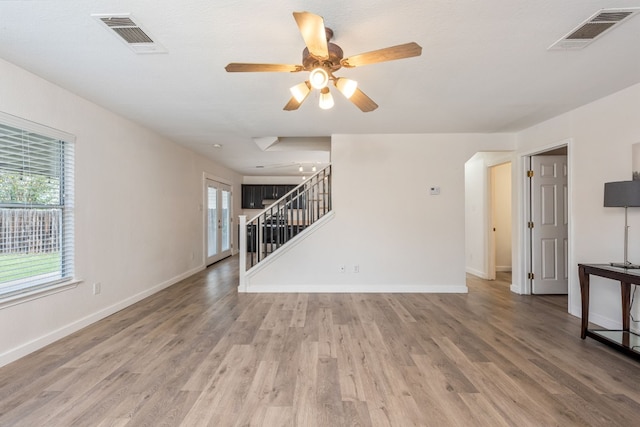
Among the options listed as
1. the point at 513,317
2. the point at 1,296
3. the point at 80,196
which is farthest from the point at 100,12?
the point at 513,317

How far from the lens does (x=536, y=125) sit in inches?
171

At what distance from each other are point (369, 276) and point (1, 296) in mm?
4154

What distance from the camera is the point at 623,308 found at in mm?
2867

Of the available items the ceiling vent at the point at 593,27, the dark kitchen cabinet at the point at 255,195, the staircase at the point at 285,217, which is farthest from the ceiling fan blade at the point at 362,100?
the dark kitchen cabinet at the point at 255,195

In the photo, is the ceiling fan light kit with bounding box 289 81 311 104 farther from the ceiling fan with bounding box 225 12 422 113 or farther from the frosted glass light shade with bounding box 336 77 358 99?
the frosted glass light shade with bounding box 336 77 358 99

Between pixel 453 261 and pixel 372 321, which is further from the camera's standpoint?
pixel 453 261

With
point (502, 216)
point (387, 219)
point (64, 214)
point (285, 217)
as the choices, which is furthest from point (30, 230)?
point (502, 216)

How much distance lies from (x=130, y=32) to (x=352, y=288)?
409cm

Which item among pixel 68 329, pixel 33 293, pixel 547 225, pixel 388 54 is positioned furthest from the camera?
pixel 547 225

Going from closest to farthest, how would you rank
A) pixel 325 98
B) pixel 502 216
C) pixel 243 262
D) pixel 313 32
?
pixel 313 32 < pixel 325 98 < pixel 243 262 < pixel 502 216

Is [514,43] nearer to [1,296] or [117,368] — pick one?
[117,368]

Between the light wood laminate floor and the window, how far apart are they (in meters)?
0.71

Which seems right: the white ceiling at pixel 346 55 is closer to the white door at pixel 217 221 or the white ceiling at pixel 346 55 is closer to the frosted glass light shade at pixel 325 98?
the frosted glass light shade at pixel 325 98

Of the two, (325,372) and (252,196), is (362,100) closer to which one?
(325,372)
